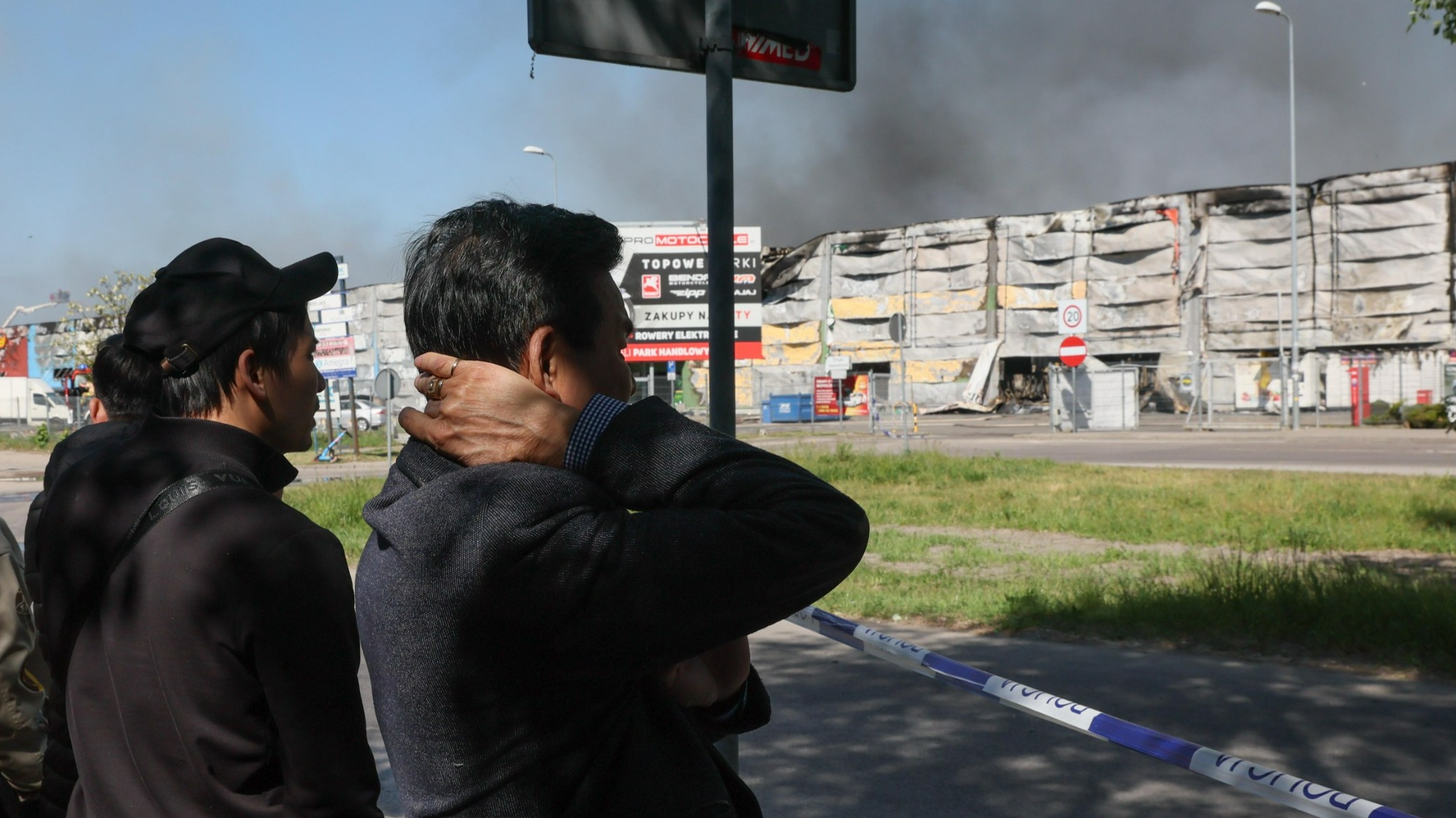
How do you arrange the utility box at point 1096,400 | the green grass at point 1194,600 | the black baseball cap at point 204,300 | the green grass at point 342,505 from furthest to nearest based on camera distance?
the utility box at point 1096,400 < the green grass at point 342,505 < the green grass at point 1194,600 < the black baseball cap at point 204,300

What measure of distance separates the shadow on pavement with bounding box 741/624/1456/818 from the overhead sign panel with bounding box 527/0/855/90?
105 inches

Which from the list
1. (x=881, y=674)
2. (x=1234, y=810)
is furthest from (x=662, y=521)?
(x=881, y=674)

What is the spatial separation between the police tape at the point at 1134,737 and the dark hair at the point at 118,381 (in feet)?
6.32

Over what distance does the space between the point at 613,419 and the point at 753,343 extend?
28.2 metres

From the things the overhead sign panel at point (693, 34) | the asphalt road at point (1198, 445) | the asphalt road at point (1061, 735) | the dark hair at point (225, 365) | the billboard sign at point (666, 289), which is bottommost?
the asphalt road at point (1061, 735)

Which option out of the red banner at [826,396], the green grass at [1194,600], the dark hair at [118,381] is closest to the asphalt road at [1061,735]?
the green grass at [1194,600]

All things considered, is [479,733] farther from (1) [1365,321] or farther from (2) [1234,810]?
(1) [1365,321]

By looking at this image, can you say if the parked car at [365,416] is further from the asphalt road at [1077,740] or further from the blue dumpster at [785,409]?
the asphalt road at [1077,740]

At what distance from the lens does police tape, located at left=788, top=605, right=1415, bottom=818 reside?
2.05m

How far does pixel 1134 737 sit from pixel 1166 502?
10753mm

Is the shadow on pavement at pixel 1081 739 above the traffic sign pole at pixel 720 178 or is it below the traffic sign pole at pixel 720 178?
below

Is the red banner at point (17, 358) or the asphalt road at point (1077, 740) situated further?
the red banner at point (17, 358)

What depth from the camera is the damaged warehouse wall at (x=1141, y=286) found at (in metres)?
40.4

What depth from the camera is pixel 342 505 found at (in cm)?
1327
